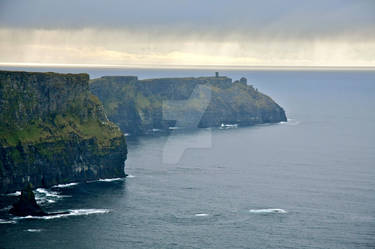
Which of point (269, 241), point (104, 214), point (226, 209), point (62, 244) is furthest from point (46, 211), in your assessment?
point (269, 241)

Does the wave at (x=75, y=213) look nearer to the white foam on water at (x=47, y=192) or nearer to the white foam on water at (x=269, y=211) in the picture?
the white foam on water at (x=47, y=192)

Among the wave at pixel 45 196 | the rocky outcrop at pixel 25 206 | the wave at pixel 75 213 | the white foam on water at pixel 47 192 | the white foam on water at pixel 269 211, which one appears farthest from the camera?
the white foam on water at pixel 47 192

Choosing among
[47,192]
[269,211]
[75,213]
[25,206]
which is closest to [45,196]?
[47,192]

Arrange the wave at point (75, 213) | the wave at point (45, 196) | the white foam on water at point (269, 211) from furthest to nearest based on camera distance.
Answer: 1. the wave at point (45, 196)
2. the white foam on water at point (269, 211)
3. the wave at point (75, 213)

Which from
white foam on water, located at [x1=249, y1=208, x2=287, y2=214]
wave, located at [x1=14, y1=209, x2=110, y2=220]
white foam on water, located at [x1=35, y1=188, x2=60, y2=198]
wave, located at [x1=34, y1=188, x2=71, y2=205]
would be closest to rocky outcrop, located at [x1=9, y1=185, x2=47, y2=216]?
wave, located at [x1=14, y1=209, x2=110, y2=220]

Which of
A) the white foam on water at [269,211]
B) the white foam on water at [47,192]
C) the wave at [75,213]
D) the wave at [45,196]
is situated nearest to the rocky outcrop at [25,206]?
the wave at [75,213]

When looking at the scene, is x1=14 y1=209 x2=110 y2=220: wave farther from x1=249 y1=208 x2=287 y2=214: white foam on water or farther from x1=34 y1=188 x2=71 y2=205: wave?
x1=249 y1=208 x2=287 y2=214: white foam on water

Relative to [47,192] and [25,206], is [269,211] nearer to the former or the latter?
[25,206]

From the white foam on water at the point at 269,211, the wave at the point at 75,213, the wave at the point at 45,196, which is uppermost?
the wave at the point at 45,196

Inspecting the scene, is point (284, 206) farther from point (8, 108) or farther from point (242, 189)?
point (8, 108)

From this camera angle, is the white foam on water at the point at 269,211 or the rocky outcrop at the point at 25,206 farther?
the white foam on water at the point at 269,211

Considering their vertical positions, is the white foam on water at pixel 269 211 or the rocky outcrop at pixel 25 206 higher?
the rocky outcrop at pixel 25 206

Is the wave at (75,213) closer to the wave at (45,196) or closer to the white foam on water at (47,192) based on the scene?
the wave at (45,196)

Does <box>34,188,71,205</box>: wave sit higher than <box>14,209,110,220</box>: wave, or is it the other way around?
<box>34,188,71,205</box>: wave
